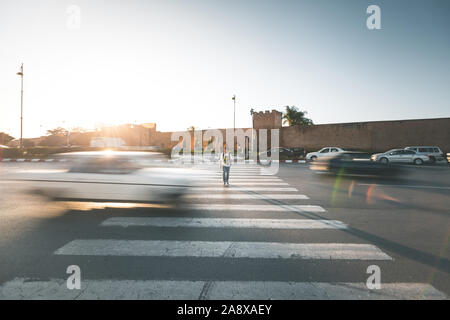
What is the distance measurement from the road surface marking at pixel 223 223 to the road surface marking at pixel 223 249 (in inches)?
34.5

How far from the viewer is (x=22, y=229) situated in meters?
4.61

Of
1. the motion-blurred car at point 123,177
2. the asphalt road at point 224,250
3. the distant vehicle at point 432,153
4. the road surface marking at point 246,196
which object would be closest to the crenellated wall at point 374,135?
the distant vehicle at point 432,153

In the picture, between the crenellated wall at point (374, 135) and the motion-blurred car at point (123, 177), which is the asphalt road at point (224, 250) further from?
the crenellated wall at point (374, 135)

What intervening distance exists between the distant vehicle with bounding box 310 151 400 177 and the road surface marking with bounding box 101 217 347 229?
27.7ft

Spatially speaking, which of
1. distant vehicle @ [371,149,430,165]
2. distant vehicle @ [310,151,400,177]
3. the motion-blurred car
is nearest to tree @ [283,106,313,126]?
distant vehicle @ [371,149,430,165]

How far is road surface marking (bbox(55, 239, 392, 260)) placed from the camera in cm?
360

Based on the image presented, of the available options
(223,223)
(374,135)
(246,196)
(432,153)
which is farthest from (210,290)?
(374,135)

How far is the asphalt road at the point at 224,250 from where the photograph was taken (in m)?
2.74

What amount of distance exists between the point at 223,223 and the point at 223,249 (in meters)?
1.33

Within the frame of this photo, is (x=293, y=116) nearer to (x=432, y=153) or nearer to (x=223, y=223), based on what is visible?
(x=432, y=153)

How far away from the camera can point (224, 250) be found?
3783 millimetres

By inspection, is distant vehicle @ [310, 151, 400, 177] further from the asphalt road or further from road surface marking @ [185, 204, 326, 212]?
road surface marking @ [185, 204, 326, 212]

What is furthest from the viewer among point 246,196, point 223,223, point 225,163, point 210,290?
point 225,163
